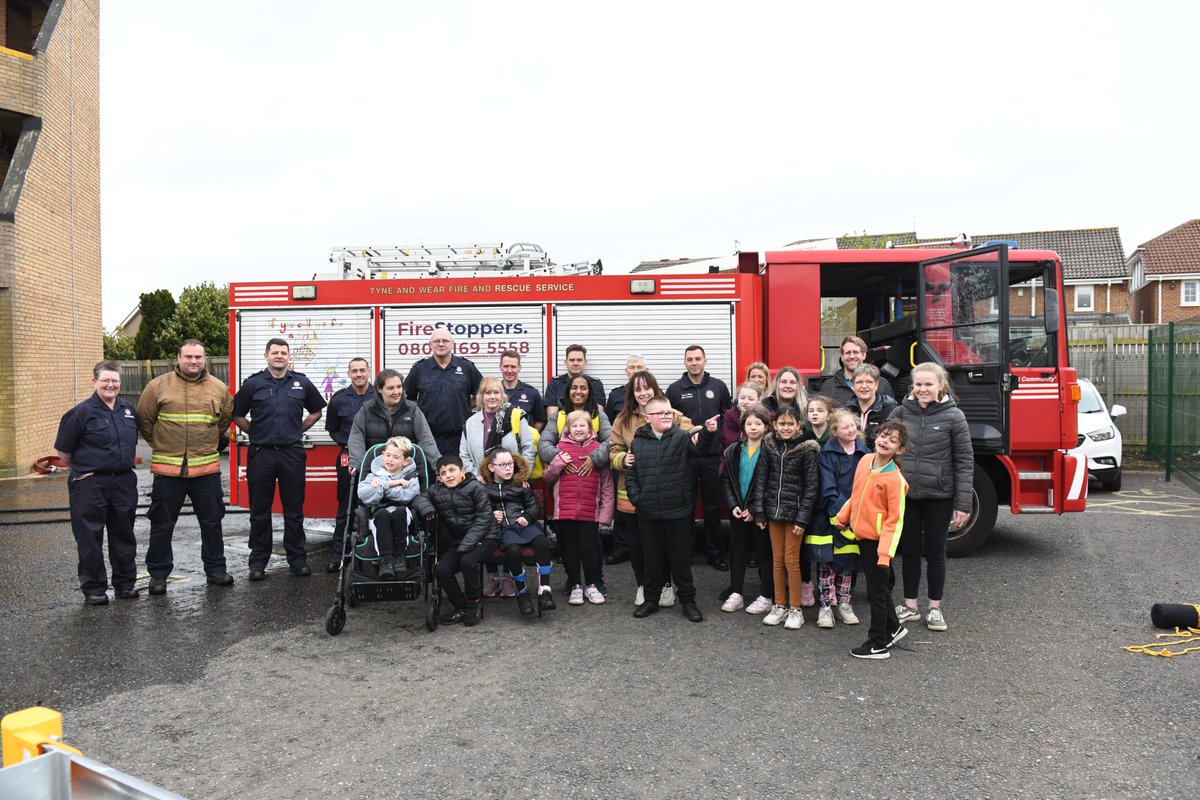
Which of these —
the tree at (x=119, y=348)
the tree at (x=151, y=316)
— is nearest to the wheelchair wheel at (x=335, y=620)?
the tree at (x=151, y=316)

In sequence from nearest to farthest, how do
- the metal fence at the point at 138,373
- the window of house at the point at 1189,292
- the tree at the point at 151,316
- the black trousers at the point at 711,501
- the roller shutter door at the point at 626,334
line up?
the black trousers at the point at 711,501
the roller shutter door at the point at 626,334
the metal fence at the point at 138,373
the tree at the point at 151,316
the window of house at the point at 1189,292

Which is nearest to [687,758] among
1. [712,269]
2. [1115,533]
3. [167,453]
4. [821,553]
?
[821,553]

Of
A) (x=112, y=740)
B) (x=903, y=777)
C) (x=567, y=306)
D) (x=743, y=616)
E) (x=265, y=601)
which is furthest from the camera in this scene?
(x=567, y=306)

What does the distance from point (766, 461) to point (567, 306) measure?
310 centimetres

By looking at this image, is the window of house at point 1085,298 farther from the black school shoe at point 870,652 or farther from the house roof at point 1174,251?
the black school shoe at point 870,652

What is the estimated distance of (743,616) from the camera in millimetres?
5848

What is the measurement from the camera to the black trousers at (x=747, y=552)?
5898 mm

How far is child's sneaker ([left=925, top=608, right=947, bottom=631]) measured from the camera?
544 centimetres

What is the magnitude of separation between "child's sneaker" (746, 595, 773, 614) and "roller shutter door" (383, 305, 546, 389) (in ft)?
10.5

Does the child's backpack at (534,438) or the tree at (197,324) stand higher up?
the tree at (197,324)

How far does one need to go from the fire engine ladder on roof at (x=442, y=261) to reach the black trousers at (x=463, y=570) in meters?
3.63

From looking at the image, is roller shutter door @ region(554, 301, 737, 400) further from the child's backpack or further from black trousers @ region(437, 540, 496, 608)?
black trousers @ region(437, 540, 496, 608)

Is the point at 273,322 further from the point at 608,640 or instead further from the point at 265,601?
the point at 608,640

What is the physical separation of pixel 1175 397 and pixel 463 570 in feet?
→ 37.6
